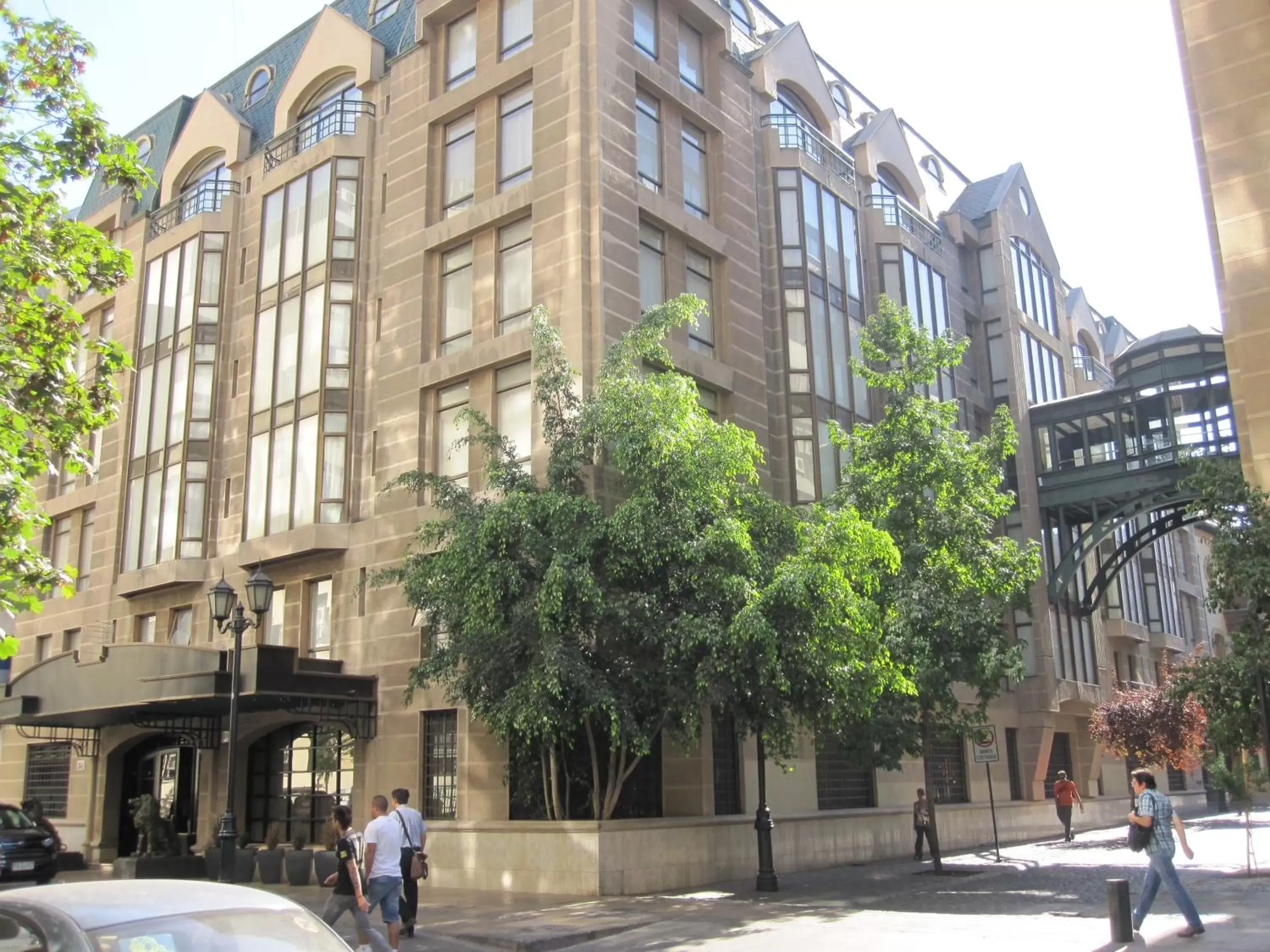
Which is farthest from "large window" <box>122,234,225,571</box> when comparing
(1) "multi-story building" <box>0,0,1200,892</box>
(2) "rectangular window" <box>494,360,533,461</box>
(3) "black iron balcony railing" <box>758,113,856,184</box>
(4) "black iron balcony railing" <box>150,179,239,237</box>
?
(3) "black iron balcony railing" <box>758,113,856,184</box>

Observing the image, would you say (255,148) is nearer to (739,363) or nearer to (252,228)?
(252,228)

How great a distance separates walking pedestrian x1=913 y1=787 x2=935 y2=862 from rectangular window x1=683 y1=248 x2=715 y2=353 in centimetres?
1017

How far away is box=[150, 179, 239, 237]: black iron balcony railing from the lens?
30281 millimetres

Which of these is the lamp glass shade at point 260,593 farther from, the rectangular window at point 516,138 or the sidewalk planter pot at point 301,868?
the rectangular window at point 516,138

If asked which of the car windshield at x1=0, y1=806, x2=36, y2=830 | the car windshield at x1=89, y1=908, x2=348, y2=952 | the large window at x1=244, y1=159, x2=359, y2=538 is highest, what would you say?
the large window at x1=244, y1=159, x2=359, y2=538

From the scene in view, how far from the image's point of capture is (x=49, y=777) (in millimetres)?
31141

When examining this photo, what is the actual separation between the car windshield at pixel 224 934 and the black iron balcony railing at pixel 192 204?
2755cm

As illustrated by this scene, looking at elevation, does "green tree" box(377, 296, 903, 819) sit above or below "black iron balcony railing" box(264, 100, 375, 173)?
below

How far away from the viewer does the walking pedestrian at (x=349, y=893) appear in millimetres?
10594

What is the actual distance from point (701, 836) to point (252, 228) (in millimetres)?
18843

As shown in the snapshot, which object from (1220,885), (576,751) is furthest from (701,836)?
(1220,885)

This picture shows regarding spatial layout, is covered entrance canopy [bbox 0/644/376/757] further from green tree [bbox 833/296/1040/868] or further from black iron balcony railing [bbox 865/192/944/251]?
black iron balcony railing [bbox 865/192/944/251]

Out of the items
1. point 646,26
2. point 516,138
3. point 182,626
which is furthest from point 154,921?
point 182,626

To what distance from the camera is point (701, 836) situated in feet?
65.3
